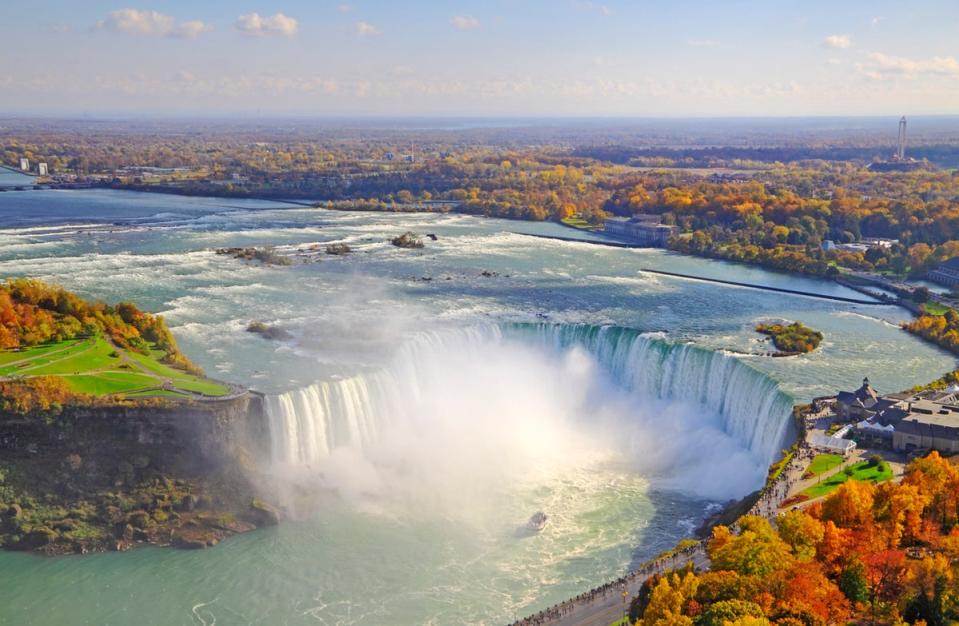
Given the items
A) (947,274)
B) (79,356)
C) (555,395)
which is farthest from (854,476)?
(947,274)

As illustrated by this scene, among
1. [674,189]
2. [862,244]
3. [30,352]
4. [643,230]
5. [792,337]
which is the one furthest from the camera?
[674,189]

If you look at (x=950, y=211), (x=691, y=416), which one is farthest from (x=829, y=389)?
(x=950, y=211)

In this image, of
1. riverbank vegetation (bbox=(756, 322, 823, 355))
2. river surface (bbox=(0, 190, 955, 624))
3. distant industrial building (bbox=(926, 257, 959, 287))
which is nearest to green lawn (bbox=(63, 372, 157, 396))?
river surface (bbox=(0, 190, 955, 624))

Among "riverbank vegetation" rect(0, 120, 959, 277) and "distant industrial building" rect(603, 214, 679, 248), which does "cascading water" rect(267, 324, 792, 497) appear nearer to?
"riverbank vegetation" rect(0, 120, 959, 277)

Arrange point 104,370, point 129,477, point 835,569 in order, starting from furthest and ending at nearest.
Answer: point 104,370
point 129,477
point 835,569

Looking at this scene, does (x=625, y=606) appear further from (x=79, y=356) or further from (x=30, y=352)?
(x=30, y=352)

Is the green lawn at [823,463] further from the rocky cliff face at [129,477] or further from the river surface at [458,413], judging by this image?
the rocky cliff face at [129,477]
